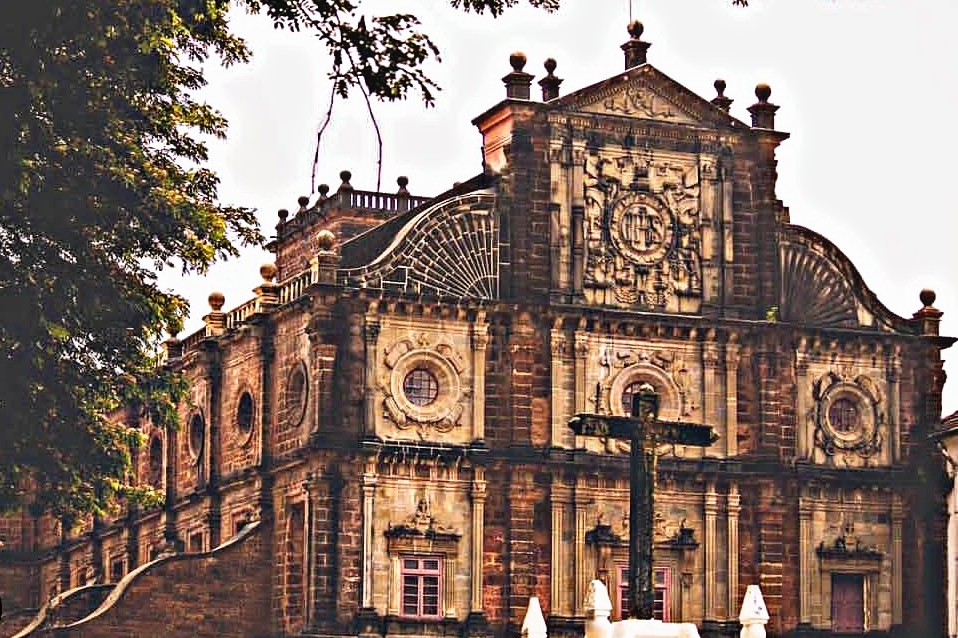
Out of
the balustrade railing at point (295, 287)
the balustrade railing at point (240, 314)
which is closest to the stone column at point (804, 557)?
the balustrade railing at point (295, 287)

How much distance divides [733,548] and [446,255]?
8.95m

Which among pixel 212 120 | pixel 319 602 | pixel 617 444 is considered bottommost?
pixel 319 602

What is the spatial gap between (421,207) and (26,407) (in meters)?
24.8

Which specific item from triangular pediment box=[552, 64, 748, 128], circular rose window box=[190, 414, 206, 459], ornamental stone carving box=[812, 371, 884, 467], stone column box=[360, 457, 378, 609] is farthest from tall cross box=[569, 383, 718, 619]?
circular rose window box=[190, 414, 206, 459]

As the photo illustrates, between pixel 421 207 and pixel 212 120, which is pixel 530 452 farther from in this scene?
pixel 212 120

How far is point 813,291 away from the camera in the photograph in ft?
190

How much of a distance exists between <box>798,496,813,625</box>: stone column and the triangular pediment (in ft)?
28.8

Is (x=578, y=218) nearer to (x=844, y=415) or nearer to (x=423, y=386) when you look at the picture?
(x=423, y=386)

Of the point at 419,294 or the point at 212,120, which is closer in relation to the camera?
the point at 212,120

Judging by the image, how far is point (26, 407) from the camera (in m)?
32.7

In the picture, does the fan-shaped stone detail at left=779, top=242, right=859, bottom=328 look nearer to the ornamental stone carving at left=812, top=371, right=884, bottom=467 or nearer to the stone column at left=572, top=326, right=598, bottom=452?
the ornamental stone carving at left=812, top=371, right=884, bottom=467

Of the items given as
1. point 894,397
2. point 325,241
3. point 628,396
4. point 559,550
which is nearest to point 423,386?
point 325,241

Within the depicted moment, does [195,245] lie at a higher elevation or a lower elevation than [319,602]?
higher

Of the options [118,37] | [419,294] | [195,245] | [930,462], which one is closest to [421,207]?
[419,294]
